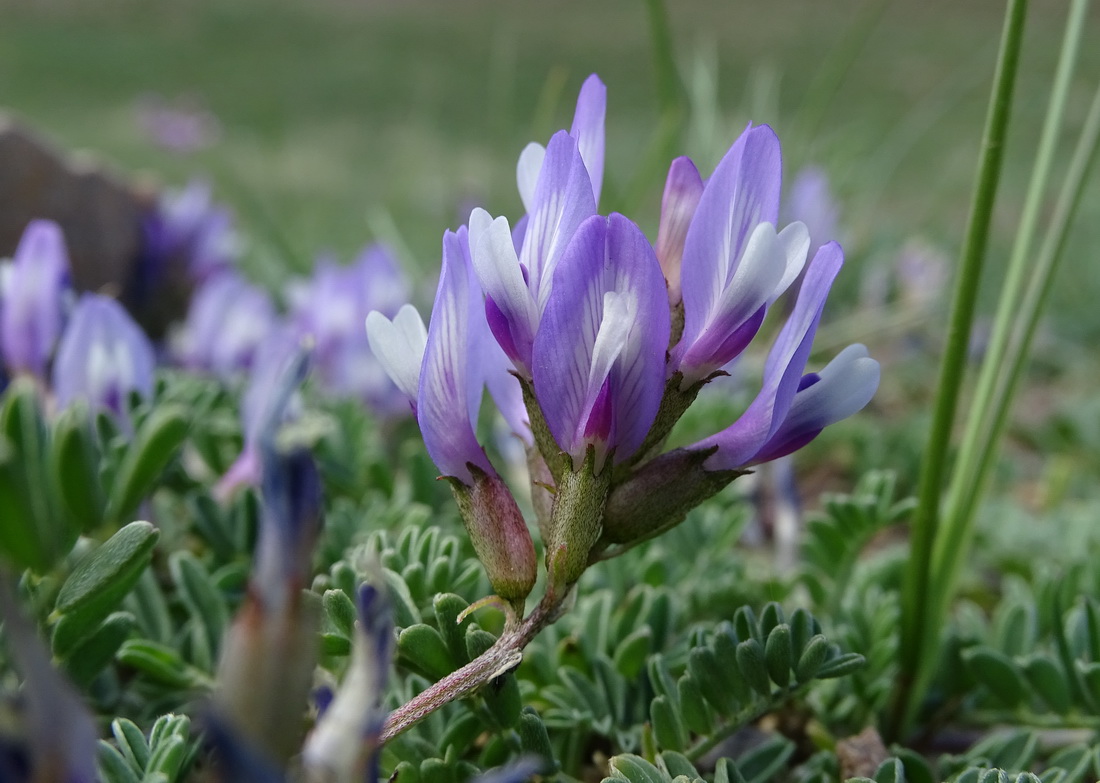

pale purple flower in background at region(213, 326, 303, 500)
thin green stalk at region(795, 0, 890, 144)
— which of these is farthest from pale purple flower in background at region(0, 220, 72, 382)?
thin green stalk at region(795, 0, 890, 144)

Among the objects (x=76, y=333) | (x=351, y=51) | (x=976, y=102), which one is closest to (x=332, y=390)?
(x=76, y=333)

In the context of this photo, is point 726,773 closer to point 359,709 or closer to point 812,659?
point 812,659

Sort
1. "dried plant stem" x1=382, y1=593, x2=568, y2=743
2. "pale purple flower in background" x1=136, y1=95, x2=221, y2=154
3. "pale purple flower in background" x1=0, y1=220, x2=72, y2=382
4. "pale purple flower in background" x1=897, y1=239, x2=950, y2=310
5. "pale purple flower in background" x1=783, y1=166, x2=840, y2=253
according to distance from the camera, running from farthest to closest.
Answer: "pale purple flower in background" x1=136, y1=95, x2=221, y2=154, "pale purple flower in background" x1=897, y1=239, x2=950, y2=310, "pale purple flower in background" x1=783, y1=166, x2=840, y2=253, "pale purple flower in background" x1=0, y1=220, x2=72, y2=382, "dried plant stem" x1=382, y1=593, x2=568, y2=743

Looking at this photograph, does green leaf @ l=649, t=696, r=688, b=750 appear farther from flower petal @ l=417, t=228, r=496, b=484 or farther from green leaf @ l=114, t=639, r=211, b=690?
green leaf @ l=114, t=639, r=211, b=690

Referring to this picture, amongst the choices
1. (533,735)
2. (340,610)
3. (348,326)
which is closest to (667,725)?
(533,735)

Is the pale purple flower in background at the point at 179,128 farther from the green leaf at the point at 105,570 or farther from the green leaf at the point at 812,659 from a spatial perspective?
the green leaf at the point at 812,659

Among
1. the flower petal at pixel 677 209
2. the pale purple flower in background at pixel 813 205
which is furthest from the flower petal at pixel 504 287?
the pale purple flower in background at pixel 813 205

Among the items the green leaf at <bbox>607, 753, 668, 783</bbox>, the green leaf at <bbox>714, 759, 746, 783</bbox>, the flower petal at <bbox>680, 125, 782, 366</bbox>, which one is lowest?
the green leaf at <bbox>714, 759, 746, 783</bbox>
